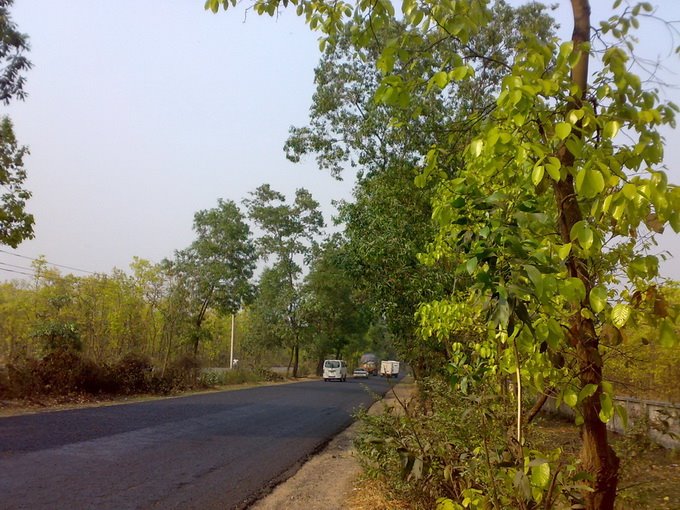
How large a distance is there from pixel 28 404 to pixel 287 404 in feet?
29.7

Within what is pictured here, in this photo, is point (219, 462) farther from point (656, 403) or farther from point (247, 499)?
point (656, 403)

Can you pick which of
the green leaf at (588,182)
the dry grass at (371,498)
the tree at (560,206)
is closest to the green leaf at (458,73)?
the tree at (560,206)

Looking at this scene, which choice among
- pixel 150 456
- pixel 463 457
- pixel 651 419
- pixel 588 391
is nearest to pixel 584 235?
pixel 588 391

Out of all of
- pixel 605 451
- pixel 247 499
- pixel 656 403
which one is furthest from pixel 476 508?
pixel 656 403

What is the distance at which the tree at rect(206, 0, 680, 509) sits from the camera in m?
2.00

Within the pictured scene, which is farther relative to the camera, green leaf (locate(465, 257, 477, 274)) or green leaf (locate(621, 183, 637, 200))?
green leaf (locate(465, 257, 477, 274))

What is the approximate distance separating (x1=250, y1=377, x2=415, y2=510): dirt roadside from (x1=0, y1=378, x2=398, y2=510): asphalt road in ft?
0.83

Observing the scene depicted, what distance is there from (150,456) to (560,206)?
9.13m

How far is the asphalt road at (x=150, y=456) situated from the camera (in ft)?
23.1

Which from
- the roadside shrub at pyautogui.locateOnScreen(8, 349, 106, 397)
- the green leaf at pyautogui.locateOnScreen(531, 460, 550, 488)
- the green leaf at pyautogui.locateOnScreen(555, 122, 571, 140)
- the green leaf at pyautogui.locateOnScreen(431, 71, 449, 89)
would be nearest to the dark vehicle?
the roadside shrub at pyautogui.locateOnScreen(8, 349, 106, 397)

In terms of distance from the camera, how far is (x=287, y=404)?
22266 millimetres

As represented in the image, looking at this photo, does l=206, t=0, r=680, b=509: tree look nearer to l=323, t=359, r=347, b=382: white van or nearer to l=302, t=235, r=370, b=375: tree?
l=302, t=235, r=370, b=375: tree

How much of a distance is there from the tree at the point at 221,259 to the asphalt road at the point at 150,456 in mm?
19783

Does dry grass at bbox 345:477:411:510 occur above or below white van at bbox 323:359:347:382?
below
